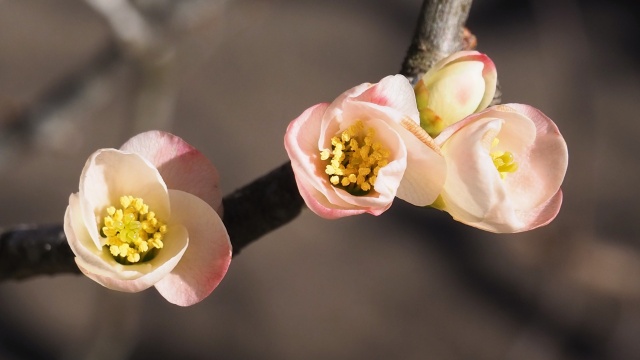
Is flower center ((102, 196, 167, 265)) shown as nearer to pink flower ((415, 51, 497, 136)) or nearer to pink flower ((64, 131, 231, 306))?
pink flower ((64, 131, 231, 306))

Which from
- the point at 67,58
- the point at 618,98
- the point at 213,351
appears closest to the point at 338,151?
the point at 213,351

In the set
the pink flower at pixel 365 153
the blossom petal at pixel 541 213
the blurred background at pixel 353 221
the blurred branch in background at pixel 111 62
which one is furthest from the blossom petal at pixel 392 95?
the blurred background at pixel 353 221

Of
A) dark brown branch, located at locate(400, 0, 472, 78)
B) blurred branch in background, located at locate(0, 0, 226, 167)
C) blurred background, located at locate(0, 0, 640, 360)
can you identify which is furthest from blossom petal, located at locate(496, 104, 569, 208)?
blurred background, located at locate(0, 0, 640, 360)

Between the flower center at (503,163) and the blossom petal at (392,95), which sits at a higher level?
the blossom petal at (392,95)

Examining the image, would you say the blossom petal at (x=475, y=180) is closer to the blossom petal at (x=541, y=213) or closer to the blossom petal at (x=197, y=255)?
the blossom petal at (x=541, y=213)

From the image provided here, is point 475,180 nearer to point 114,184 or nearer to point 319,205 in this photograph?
point 319,205

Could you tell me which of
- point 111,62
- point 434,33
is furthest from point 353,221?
point 434,33

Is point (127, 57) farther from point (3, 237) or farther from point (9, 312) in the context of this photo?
point (9, 312)
